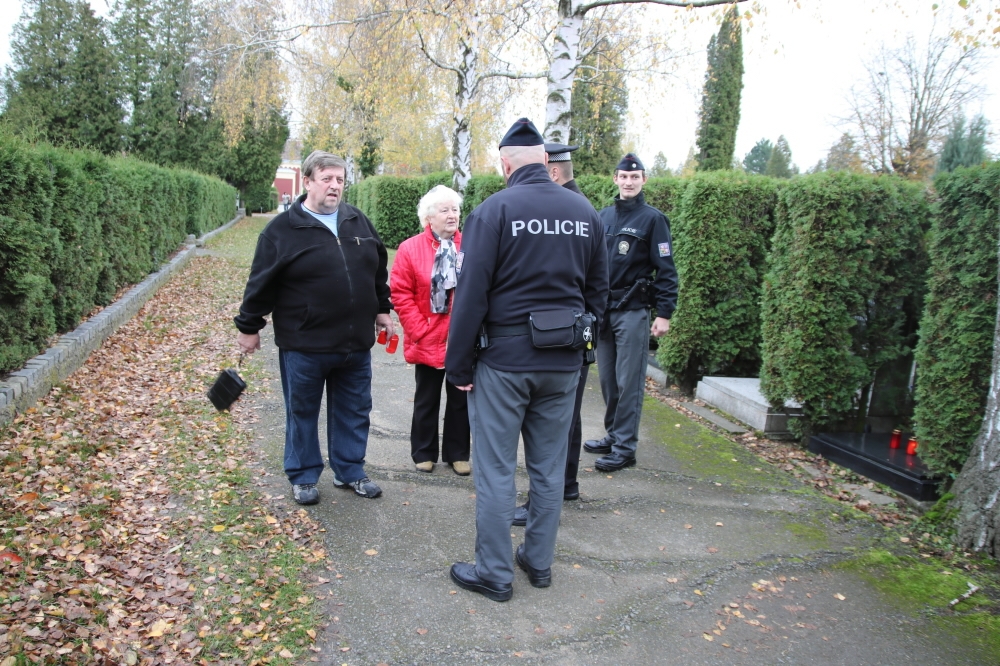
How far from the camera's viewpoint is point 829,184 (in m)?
5.36

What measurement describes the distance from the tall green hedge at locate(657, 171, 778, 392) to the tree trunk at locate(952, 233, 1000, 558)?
3.18 m

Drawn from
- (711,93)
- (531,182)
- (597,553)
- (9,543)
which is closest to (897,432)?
(597,553)

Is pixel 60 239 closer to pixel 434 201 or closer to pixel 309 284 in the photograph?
pixel 309 284

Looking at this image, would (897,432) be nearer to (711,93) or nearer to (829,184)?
(829,184)

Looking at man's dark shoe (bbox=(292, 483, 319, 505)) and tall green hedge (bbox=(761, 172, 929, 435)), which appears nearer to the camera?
man's dark shoe (bbox=(292, 483, 319, 505))

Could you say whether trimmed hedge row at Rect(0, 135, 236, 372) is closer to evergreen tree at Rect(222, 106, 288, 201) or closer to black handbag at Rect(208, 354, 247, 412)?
black handbag at Rect(208, 354, 247, 412)

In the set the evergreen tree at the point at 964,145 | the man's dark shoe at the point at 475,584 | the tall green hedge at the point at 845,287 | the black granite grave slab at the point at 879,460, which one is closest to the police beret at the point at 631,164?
the tall green hedge at the point at 845,287

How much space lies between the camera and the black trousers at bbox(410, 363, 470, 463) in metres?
4.72

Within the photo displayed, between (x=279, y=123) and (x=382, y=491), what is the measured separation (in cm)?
3739

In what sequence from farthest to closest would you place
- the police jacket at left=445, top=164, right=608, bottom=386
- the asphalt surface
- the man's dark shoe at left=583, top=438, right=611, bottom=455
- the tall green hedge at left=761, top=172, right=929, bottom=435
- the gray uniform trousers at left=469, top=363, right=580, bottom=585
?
the man's dark shoe at left=583, top=438, right=611, bottom=455 < the tall green hedge at left=761, top=172, right=929, bottom=435 < the gray uniform trousers at left=469, top=363, right=580, bottom=585 < the police jacket at left=445, top=164, right=608, bottom=386 < the asphalt surface

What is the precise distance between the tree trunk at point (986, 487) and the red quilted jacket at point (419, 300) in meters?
3.13

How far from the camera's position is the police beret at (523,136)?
128 inches

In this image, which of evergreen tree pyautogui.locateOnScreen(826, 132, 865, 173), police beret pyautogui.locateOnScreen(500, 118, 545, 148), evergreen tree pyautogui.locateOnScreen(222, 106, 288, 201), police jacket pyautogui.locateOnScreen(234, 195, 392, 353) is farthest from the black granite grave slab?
evergreen tree pyautogui.locateOnScreen(222, 106, 288, 201)

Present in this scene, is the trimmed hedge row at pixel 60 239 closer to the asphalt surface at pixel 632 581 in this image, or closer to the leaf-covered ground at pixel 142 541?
the leaf-covered ground at pixel 142 541
